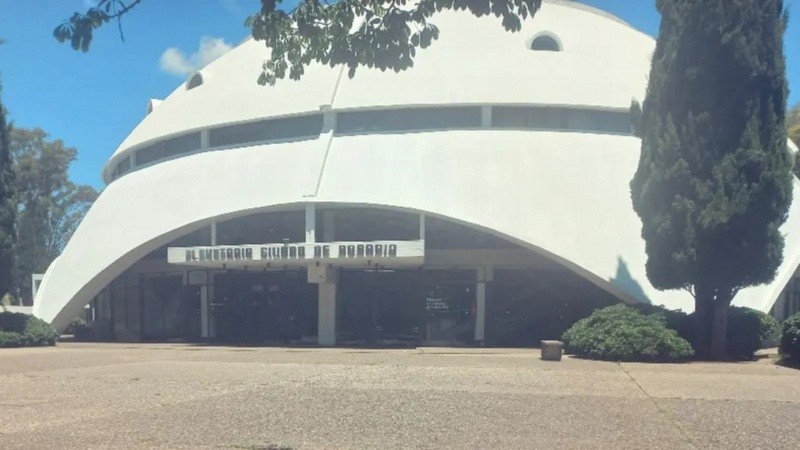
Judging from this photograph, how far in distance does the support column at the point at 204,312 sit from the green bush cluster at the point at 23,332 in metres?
5.49

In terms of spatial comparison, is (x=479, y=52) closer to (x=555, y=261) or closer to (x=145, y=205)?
(x=555, y=261)

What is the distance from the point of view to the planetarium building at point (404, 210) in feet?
82.3

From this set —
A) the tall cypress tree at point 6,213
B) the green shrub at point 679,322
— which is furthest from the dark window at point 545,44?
the tall cypress tree at point 6,213

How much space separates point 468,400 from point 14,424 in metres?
5.51

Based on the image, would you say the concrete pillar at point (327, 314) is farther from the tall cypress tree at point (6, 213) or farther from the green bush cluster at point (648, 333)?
the tall cypress tree at point (6, 213)

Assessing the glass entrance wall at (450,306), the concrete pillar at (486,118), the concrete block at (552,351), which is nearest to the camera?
the concrete block at (552,351)

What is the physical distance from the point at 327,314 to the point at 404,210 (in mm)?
4748

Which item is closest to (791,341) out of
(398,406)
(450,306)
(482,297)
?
(398,406)

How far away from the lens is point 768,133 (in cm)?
1859

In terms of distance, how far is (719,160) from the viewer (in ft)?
60.5

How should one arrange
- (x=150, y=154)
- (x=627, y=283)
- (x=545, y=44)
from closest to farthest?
(x=627, y=283) < (x=545, y=44) < (x=150, y=154)

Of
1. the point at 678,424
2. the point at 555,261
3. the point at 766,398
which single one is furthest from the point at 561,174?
the point at 678,424

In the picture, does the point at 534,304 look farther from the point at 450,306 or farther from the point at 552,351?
the point at 552,351

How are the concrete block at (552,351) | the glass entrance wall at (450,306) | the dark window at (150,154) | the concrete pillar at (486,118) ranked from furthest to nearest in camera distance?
the dark window at (150,154) → the concrete pillar at (486,118) → the glass entrance wall at (450,306) → the concrete block at (552,351)
